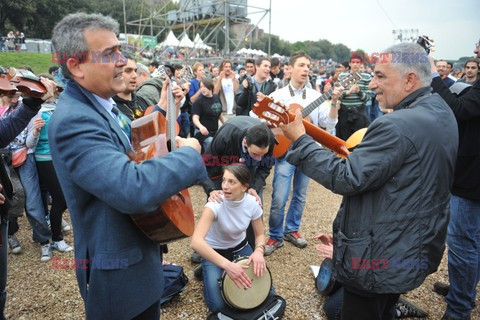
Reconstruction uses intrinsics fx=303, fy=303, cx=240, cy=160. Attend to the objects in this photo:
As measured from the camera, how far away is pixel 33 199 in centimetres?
407

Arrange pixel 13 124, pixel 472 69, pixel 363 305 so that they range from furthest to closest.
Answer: pixel 472 69
pixel 13 124
pixel 363 305

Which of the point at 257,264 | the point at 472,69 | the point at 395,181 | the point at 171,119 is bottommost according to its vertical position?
the point at 257,264

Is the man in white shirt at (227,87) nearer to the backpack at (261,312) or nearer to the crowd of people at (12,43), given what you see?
the backpack at (261,312)

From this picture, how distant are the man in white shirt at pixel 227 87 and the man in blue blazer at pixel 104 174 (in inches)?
239

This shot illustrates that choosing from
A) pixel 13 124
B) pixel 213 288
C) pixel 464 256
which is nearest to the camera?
pixel 13 124

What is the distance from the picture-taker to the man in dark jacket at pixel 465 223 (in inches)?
110

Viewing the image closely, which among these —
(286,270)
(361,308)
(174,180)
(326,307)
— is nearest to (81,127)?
(174,180)

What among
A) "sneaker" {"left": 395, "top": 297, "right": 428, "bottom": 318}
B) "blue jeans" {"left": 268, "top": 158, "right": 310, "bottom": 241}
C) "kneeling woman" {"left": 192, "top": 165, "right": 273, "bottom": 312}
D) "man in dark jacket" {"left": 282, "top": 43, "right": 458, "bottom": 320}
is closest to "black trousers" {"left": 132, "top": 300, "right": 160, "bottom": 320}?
"kneeling woman" {"left": 192, "top": 165, "right": 273, "bottom": 312}

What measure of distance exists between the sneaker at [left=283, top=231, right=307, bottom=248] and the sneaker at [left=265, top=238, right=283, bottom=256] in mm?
211

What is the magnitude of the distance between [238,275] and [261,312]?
1.77ft

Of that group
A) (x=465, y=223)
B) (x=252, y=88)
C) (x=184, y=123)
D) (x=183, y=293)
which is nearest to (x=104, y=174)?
(x=183, y=293)

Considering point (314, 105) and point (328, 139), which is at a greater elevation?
point (314, 105)

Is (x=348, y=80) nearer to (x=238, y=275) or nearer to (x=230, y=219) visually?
(x=230, y=219)

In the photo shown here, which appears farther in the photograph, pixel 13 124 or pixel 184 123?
pixel 184 123
